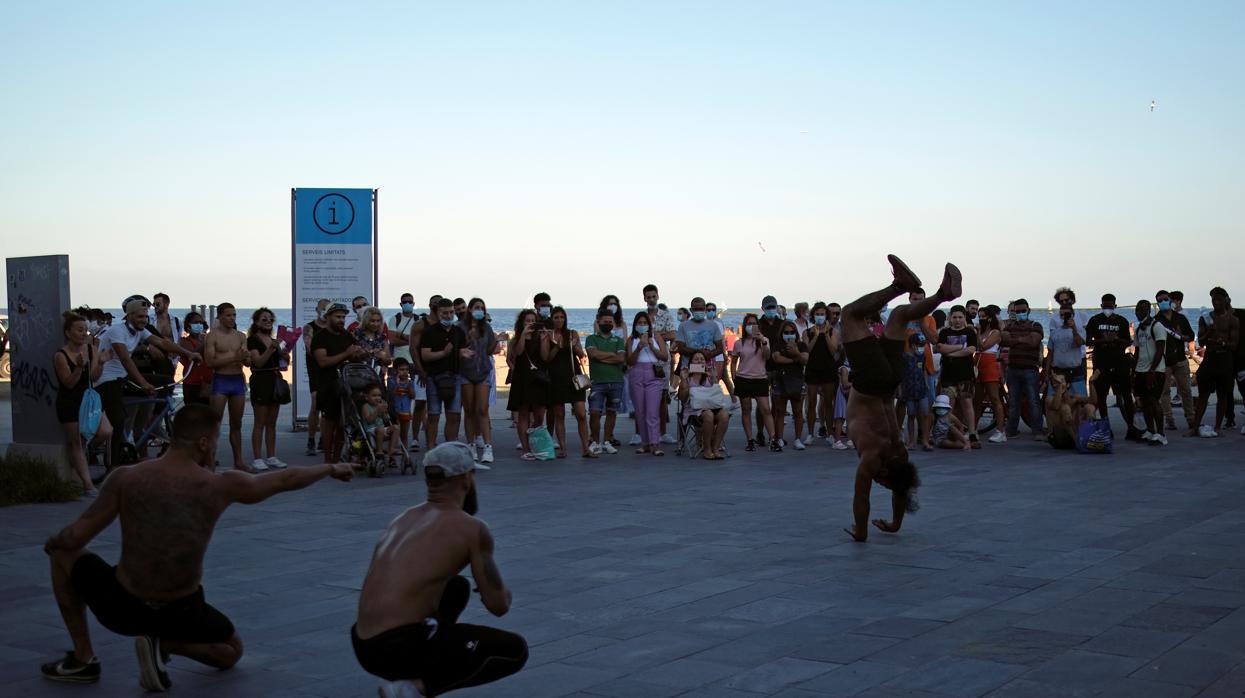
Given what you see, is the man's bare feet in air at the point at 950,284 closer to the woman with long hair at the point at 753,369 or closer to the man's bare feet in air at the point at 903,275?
the man's bare feet in air at the point at 903,275

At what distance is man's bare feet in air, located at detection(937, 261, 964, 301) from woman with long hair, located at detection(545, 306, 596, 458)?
627 cm

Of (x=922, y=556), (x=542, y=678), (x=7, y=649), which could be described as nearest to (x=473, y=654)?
(x=542, y=678)

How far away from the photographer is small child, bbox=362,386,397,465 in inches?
487

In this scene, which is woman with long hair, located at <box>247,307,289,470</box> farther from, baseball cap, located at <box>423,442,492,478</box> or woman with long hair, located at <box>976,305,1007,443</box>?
baseball cap, located at <box>423,442,492,478</box>

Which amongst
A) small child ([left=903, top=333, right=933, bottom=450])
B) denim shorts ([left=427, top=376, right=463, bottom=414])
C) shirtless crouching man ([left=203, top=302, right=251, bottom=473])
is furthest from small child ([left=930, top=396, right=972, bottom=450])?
shirtless crouching man ([left=203, top=302, right=251, bottom=473])

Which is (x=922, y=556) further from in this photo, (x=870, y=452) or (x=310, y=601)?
(x=310, y=601)

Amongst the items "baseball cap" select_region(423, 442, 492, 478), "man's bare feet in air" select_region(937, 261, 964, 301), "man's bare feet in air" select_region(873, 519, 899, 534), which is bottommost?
"man's bare feet in air" select_region(873, 519, 899, 534)

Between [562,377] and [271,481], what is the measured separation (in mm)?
9065

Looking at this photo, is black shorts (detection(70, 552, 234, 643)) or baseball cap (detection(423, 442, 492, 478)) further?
black shorts (detection(70, 552, 234, 643))

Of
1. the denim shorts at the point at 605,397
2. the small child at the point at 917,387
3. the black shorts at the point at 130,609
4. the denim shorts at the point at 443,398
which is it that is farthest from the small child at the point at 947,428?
the black shorts at the point at 130,609

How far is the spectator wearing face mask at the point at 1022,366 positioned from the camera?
15.4 metres

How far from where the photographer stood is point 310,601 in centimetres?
693

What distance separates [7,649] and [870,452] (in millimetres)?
5311

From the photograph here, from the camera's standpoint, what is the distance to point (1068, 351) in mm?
15344
